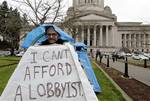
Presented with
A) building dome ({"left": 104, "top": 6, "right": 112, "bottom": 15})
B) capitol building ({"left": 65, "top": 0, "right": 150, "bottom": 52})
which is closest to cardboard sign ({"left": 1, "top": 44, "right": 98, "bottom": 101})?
capitol building ({"left": 65, "top": 0, "right": 150, "bottom": 52})

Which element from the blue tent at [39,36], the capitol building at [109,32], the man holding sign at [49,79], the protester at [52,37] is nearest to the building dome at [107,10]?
the capitol building at [109,32]

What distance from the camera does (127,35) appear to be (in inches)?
6289

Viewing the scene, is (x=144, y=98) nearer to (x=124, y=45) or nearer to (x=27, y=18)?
(x=27, y=18)

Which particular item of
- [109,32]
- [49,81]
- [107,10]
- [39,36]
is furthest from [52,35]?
[107,10]

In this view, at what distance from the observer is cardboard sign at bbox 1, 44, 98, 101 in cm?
594

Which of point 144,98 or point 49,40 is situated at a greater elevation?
point 49,40

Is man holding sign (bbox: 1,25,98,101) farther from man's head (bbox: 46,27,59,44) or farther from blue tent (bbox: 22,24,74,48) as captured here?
blue tent (bbox: 22,24,74,48)

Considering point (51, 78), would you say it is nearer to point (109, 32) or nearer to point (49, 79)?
point (49, 79)

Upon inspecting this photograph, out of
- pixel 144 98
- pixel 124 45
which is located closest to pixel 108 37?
pixel 124 45

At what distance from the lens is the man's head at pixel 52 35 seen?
6512 millimetres

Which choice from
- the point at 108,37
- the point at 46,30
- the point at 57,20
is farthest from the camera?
the point at 108,37

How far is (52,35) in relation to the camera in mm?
6539

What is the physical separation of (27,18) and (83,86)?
28525 mm

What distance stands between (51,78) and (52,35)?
2.52 ft
